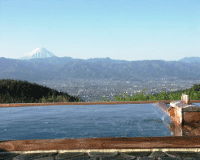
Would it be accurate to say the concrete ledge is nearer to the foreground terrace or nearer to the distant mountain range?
the foreground terrace

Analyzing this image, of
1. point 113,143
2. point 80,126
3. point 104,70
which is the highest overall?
point 104,70

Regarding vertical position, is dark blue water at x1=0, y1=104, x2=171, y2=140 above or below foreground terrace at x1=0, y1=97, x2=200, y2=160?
below

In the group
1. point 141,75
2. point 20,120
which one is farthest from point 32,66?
point 20,120

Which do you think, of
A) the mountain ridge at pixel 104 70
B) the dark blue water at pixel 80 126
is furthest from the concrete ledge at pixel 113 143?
the mountain ridge at pixel 104 70

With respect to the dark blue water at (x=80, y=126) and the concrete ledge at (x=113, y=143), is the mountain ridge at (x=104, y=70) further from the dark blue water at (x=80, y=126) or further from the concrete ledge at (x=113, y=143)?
the concrete ledge at (x=113, y=143)

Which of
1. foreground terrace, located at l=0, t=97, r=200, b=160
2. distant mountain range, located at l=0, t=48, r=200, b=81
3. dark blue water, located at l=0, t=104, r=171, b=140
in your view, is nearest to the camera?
foreground terrace, located at l=0, t=97, r=200, b=160

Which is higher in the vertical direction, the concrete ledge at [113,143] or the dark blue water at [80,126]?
the concrete ledge at [113,143]

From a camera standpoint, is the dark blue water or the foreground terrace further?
the dark blue water

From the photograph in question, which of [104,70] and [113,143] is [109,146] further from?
[104,70]

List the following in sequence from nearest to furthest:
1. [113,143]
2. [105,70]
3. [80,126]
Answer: [113,143] < [80,126] < [105,70]

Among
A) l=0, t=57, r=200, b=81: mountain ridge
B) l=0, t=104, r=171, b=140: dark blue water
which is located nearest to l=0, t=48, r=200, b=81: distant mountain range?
l=0, t=57, r=200, b=81: mountain ridge

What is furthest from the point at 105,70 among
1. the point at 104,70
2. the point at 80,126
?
the point at 80,126

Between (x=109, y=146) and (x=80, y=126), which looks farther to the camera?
(x=80, y=126)

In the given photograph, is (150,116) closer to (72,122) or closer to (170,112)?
(170,112)
